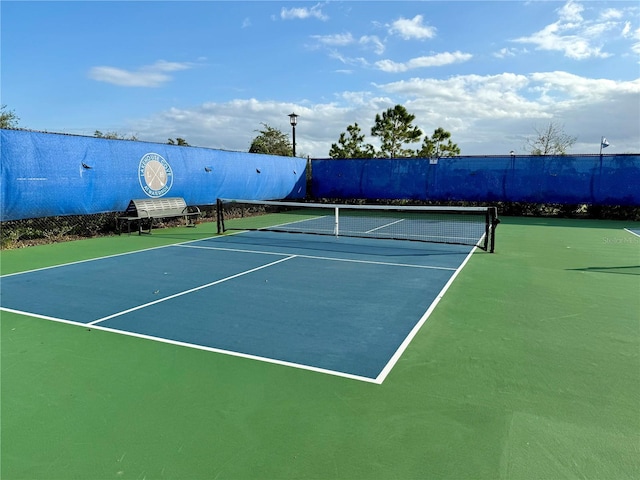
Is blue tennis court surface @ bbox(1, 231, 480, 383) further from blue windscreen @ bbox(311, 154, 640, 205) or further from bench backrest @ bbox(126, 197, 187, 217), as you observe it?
blue windscreen @ bbox(311, 154, 640, 205)

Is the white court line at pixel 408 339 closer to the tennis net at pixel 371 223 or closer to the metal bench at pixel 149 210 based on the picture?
→ the tennis net at pixel 371 223

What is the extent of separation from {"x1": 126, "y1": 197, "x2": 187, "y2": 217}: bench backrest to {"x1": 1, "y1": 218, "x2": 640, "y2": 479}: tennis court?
4853 millimetres

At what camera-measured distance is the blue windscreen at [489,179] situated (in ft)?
53.3

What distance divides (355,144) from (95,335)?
25.3m

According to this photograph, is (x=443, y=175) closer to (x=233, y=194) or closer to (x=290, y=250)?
(x=233, y=194)

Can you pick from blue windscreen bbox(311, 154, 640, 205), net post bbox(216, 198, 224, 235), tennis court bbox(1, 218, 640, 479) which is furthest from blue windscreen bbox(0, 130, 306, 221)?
blue windscreen bbox(311, 154, 640, 205)

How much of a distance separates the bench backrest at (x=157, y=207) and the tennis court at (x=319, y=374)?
4853mm

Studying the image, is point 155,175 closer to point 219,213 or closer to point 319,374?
point 219,213

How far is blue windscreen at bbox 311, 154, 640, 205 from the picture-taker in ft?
53.3

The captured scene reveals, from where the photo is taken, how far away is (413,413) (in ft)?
9.59

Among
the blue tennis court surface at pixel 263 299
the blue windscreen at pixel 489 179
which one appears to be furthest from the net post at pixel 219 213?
the blue windscreen at pixel 489 179

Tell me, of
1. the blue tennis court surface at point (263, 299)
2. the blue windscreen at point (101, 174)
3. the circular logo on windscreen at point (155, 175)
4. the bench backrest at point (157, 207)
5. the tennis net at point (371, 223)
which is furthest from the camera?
the circular logo on windscreen at point (155, 175)

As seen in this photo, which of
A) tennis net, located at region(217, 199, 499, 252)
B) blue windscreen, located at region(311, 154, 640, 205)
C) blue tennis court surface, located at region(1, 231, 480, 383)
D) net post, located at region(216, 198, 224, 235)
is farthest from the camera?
blue windscreen, located at region(311, 154, 640, 205)

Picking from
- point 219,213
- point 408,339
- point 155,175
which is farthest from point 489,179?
point 408,339
